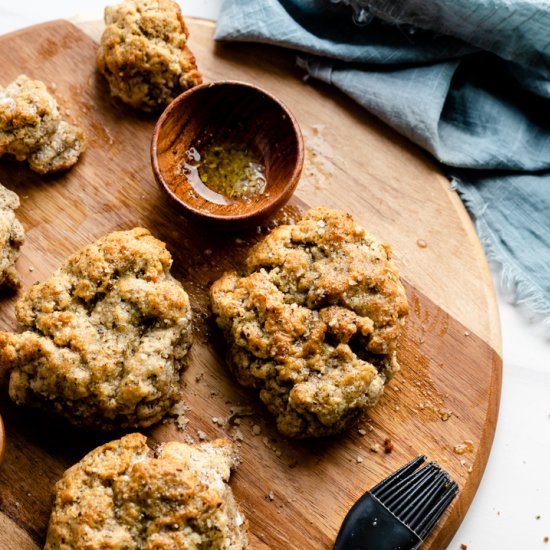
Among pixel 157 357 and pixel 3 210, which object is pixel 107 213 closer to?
pixel 3 210

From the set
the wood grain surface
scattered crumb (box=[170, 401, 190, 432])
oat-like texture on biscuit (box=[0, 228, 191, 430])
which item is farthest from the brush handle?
oat-like texture on biscuit (box=[0, 228, 191, 430])

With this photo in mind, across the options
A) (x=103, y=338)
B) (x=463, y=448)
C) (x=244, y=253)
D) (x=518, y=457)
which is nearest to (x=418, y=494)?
(x=463, y=448)

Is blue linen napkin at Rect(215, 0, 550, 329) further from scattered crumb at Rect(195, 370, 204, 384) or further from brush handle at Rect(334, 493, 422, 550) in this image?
scattered crumb at Rect(195, 370, 204, 384)

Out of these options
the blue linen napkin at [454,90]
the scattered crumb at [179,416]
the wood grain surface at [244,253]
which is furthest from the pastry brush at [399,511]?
the blue linen napkin at [454,90]

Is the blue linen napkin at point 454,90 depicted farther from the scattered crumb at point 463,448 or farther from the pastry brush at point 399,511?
the pastry brush at point 399,511

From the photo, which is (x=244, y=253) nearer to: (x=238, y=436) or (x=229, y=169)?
(x=229, y=169)
